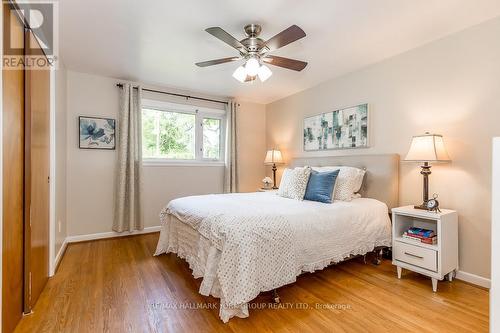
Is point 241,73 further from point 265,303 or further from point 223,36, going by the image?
point 265,303

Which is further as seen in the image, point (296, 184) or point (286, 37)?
point (296, 184)

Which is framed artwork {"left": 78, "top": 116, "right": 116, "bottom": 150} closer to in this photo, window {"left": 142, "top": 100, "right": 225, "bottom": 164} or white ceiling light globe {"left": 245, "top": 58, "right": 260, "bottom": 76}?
window {"left": 142, "top": 100, "right": 225, "bottom": 164}

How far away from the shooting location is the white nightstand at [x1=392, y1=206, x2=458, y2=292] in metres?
2.18

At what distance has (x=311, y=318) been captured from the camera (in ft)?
5.95

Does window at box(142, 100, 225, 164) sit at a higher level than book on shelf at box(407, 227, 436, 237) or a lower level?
higher

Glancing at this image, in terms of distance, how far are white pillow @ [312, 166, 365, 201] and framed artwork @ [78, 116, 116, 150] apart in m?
3.19

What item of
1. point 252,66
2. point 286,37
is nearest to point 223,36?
point 252,66

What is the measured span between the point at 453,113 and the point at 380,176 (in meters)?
0.93

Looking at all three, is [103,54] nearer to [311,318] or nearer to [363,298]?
[311,318]

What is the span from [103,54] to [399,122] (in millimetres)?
3531

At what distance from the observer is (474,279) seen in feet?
7.57

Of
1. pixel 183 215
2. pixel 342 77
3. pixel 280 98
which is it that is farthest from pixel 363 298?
pixel 280 98

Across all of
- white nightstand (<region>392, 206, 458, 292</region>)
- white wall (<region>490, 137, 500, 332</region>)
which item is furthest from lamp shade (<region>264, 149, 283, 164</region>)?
white wall (<region>490, 137, 500, 332</region>)

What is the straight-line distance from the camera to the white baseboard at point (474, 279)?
2238 mm
